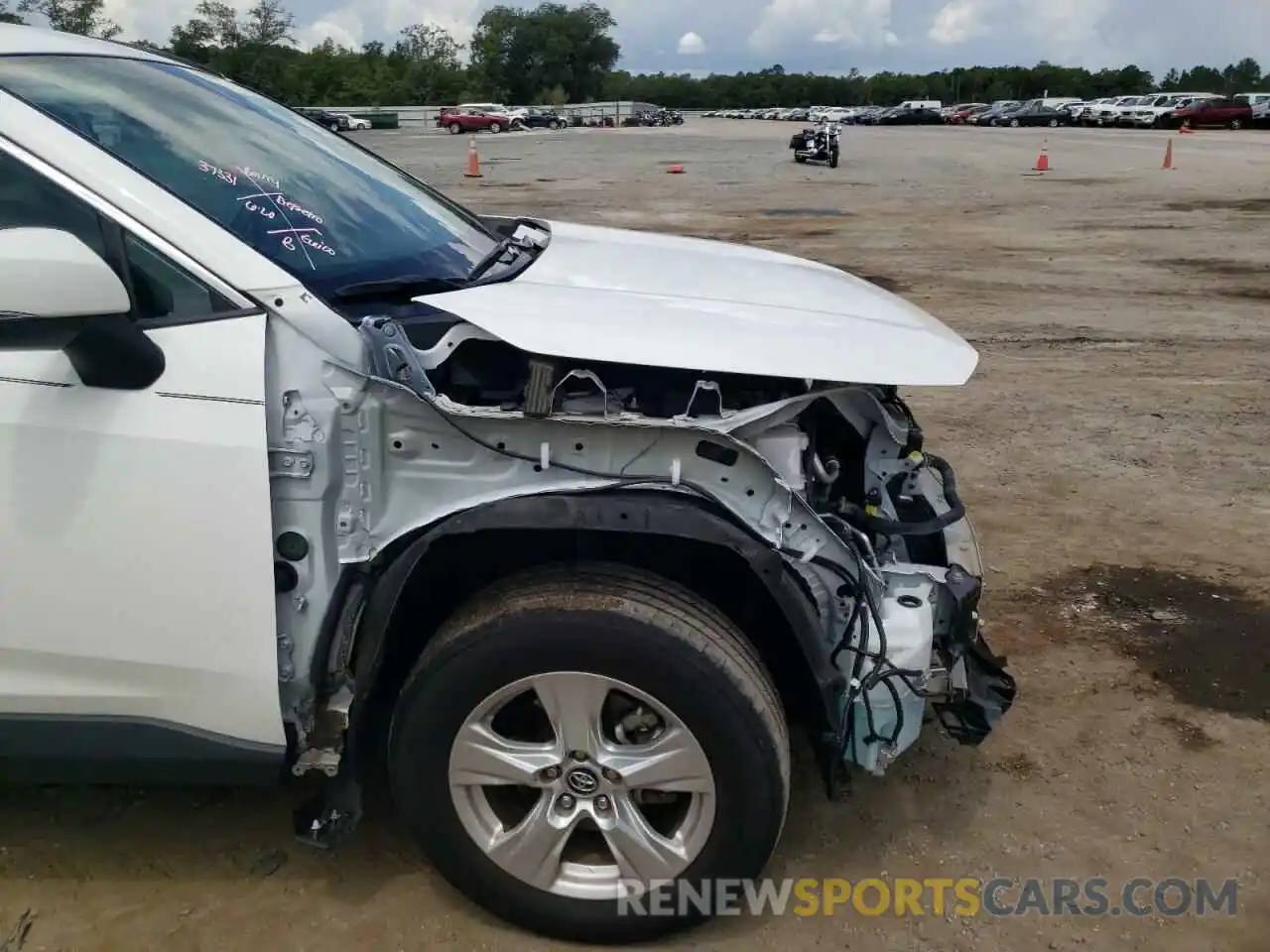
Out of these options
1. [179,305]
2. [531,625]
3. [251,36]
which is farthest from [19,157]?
[251,36]

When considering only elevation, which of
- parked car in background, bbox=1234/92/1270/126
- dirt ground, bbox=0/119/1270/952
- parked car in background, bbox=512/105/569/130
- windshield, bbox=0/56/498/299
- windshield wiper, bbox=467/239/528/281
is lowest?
dirt ground, bbox=0/119/1270/952

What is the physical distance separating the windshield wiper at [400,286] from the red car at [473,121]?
2272 inches

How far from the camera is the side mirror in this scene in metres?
2.01

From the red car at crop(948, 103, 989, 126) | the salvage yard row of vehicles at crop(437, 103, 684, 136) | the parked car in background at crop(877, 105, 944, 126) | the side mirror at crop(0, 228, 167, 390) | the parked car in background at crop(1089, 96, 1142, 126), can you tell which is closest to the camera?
the side mirror at crop(0, 228, 167, 390)

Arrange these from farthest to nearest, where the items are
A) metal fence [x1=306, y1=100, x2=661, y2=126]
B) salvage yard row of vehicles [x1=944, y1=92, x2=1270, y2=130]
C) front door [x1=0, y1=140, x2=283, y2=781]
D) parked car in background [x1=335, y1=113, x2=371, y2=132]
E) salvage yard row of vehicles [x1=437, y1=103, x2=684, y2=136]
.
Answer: metal fence [x1=306, y1=100, x2=661, y2=126], salvage yard row of vehicles [x1=437, y1=103, x2=684, y2=136], parked car in background [x1=335, y1=113, x2=371, y2=132], salvage yard row of vehicles [x1=944, y1=92, x2=1270, y2=130], front door [x1=0, y1=140, x2=283, y2=781]

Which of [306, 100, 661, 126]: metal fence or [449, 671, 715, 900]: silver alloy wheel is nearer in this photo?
[449, 671, 715, 900]: silver alloy wheel

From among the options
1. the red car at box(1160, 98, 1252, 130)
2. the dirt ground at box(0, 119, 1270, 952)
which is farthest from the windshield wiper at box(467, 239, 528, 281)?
the red car at box(1160, 98, 1252, 130)

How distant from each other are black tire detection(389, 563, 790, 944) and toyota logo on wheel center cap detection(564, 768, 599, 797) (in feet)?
0.86

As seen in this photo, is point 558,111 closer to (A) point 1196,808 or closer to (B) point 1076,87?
(B) point 1076,87

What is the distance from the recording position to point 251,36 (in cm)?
7925

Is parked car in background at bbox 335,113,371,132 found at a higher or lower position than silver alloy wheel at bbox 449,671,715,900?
higher

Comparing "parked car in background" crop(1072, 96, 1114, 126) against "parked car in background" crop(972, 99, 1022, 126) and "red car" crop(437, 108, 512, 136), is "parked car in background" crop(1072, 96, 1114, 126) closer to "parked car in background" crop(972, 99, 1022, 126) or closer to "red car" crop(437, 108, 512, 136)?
"parked car in background" crop(972, 99, 1022, 126)

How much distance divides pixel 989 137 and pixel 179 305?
1770 inches

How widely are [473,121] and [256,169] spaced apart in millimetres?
59905
